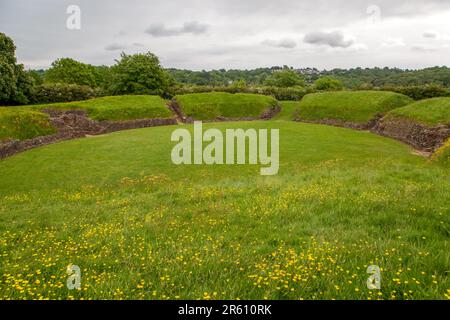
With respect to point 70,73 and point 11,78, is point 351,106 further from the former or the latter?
point 70,73

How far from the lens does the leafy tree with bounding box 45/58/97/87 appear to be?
7394cm

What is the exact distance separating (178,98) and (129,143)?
998 inches

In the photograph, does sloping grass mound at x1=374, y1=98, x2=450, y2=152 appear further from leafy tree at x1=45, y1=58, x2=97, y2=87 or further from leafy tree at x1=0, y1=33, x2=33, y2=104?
leafy tree at x1=45, y1=58, x2=97, y2=87

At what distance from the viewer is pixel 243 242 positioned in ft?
21.7

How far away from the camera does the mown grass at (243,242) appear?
4602 mm

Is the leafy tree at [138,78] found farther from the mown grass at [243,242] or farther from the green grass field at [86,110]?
the mown grass at [243,242]

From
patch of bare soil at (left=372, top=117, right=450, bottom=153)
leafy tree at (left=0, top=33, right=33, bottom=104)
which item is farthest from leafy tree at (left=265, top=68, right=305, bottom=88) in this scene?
leafy tree at (left=0, top=33, right=33, bottom=104)

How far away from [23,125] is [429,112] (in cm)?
4240

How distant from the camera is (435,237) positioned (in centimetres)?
629

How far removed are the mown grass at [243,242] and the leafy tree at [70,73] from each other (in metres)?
69.9

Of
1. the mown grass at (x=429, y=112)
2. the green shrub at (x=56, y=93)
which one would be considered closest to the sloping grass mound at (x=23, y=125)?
the green shrub at (x=56, y=93)

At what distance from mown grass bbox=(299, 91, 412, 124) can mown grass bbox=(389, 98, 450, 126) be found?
3.60m

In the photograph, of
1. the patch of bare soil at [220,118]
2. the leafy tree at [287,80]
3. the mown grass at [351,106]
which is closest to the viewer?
the mown grass at [351,106]
